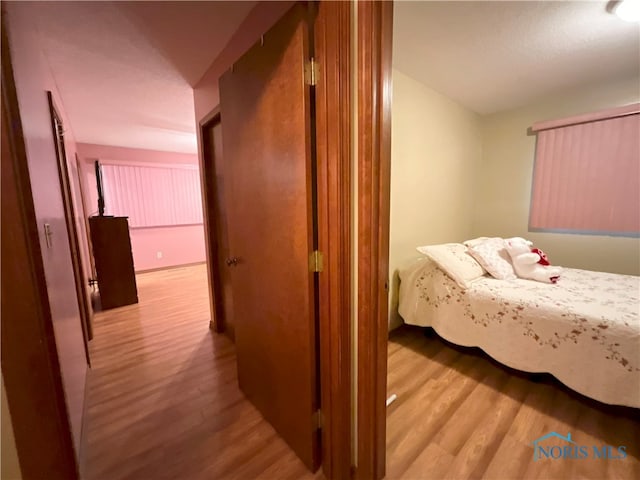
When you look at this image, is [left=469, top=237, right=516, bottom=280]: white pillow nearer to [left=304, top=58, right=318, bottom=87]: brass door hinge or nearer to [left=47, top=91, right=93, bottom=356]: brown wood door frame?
[left=304, top=58, right=318, bottom=87]: brass door hinge

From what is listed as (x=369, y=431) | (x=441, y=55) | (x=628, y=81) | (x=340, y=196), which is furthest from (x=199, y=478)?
(x=628, y=81)

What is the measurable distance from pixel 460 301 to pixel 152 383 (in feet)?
7.54

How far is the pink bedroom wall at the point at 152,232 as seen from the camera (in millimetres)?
4117

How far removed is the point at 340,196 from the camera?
937 mm

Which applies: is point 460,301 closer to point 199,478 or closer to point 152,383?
point 199,478

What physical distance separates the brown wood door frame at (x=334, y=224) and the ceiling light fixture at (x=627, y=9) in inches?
A: 68.0

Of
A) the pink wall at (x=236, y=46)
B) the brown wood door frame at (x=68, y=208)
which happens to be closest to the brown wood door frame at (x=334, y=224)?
the pink wall at (x=236, y=46)

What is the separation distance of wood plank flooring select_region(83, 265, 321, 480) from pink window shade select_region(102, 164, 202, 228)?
2.56 m

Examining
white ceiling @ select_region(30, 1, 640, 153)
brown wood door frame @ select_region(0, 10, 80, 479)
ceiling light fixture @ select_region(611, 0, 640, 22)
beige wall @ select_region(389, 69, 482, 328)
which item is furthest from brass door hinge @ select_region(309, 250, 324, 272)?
ceiling light fixture @ select_region(611, 0, 640, 22)

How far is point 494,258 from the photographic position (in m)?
2.15

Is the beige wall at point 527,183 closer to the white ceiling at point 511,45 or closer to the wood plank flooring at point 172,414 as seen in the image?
the white ceiling at point 511,45

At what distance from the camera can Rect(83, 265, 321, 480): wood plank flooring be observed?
3.90 feet

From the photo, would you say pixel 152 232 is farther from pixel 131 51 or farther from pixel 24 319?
pixel 24 319

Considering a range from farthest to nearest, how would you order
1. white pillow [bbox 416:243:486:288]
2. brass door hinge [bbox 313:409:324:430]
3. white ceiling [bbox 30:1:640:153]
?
1. white pillow [bbox 416:243:486:288]
2. white ceiling [bbox 30:1:640:153]
3. brass door hinge [bbox 313:409:324:430]
